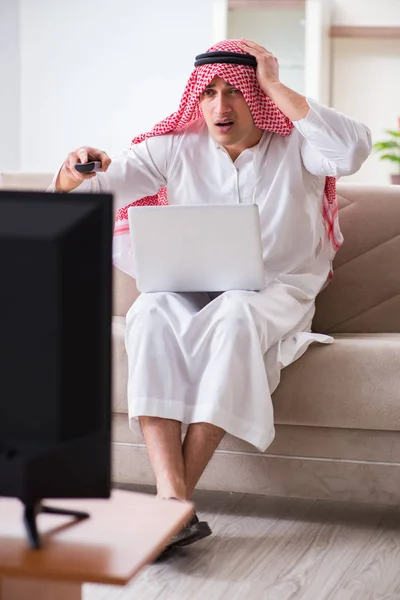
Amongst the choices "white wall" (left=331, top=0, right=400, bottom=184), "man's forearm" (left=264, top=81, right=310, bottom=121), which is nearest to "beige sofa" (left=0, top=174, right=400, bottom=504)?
"man's forearm" (left=264, top=81, right=310, bottom=121)

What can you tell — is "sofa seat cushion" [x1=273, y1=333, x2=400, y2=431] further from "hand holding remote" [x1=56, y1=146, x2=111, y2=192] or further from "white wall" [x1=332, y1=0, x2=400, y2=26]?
"white wall" [x1=332, y1=0, x2=400, y2=26]

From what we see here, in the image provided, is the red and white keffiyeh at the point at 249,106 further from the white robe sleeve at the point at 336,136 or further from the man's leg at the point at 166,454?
the man's leg at the point at 166,454

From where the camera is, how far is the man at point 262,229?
86.6 inches

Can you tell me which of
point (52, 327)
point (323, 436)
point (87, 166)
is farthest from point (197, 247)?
point (52, 327)

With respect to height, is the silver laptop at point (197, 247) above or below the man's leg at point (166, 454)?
above

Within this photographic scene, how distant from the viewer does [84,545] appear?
1.09m

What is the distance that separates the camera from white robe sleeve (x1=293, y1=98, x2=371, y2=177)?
97.7 inches

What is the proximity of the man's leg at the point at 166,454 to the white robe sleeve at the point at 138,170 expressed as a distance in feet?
2.57

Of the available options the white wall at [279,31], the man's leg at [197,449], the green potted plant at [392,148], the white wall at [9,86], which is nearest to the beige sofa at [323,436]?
the man's leg at [197,449]

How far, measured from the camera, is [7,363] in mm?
1052

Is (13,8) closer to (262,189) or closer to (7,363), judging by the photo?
(262,189)

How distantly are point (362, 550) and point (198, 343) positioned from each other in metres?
0.62

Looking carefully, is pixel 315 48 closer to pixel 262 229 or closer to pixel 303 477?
pixel 262 229

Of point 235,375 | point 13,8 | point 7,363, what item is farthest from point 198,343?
point 13,8
